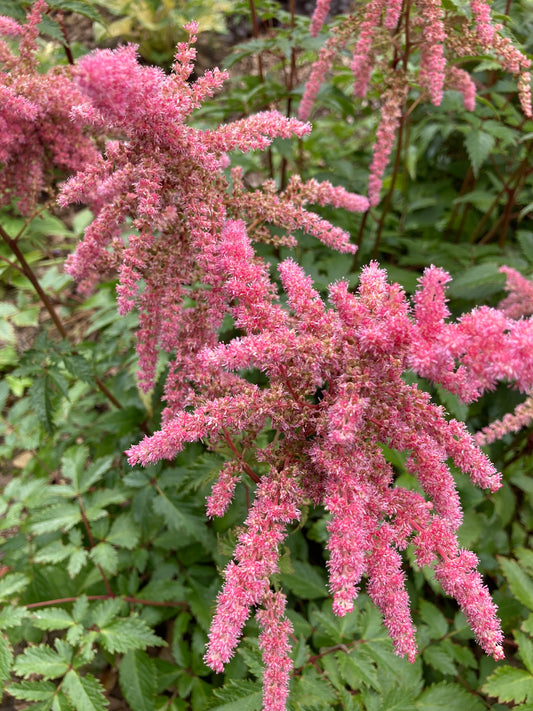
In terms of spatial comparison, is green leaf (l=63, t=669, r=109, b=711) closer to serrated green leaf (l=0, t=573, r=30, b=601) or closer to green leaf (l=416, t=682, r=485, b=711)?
serrated green leaf (l=0, t=573, r=30, b=601)

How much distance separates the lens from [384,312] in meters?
1.38

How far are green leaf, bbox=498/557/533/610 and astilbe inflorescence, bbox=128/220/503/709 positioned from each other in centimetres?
125

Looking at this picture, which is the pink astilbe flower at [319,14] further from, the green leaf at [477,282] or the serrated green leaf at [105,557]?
the serrated green leaf at [105,557]

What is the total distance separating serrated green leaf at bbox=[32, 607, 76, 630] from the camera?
2.26m

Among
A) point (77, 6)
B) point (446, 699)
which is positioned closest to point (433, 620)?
point (446, 699)

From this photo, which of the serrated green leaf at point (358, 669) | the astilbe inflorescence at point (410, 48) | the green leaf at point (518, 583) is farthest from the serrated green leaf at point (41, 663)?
the astilbe inflorescence at point (410, 48)

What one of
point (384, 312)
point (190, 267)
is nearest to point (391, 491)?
point (384, 312)

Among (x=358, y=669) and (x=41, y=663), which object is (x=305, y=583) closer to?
(x=358, y=669)

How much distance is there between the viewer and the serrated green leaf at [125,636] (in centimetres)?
221

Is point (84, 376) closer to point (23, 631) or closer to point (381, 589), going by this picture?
point (23, 631)

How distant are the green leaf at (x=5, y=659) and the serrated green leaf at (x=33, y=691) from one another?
0.08m

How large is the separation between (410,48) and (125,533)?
2.85 metres

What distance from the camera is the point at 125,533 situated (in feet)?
8.76

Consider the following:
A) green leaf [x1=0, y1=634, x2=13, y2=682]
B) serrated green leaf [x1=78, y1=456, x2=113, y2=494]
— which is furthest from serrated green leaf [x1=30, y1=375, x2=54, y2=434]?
green leaf [x1=0, y1=634, x2=13, y2=682]
